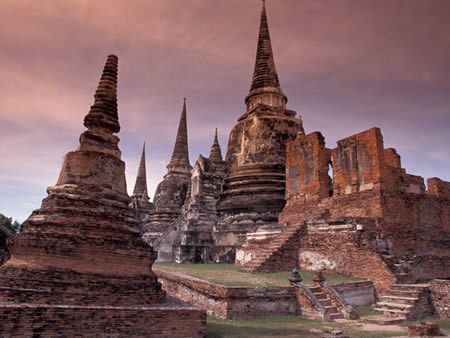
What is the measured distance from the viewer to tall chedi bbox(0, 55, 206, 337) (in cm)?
564

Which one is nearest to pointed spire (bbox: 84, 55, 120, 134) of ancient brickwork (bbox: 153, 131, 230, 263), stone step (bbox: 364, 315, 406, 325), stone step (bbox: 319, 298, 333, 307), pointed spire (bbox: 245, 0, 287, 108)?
stone step (bbox: 319, 298, 333, 307)

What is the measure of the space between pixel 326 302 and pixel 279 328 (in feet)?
6.72

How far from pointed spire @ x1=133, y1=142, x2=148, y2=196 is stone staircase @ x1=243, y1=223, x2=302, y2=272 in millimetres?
25947

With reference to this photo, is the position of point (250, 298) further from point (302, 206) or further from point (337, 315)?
point (302, 206)

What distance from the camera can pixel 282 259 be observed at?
1281cm

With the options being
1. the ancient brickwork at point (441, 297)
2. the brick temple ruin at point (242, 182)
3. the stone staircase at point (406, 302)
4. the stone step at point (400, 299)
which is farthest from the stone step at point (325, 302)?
the brick temple ruin at point (242, 182)

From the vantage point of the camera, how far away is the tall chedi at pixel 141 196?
1372 inches

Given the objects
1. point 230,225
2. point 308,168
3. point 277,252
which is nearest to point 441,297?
point 277,252

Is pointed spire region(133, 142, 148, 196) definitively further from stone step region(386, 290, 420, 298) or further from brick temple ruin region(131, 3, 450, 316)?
stone step region(386, 290, 420, 298)

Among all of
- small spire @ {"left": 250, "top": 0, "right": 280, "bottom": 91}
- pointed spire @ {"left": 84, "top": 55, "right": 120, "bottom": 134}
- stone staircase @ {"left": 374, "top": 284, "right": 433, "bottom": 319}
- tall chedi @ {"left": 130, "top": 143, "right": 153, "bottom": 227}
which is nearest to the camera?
pointed spire @ {"left": 84, "top": 55, "right": 120, "bottom": 134}

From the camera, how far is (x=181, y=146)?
104 feet

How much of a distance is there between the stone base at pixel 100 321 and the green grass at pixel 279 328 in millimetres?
880

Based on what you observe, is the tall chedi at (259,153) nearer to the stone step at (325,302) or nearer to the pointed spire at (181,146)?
the pointed spire at (181,146)

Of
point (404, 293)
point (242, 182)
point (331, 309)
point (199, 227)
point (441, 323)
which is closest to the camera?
point (441, 323)
